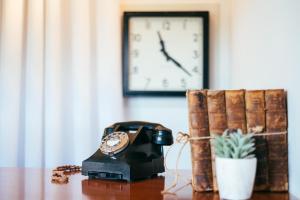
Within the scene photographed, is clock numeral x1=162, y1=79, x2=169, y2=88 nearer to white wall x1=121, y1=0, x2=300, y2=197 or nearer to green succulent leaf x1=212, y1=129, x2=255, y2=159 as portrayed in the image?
white wall x1=121, y1=0, x2=300, y2=197

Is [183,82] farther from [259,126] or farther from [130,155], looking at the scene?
[259,126]

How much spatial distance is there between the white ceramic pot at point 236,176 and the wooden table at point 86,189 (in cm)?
6

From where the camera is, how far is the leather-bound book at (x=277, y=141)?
0.83m

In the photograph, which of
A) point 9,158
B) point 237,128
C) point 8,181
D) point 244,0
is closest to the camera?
point 237,128

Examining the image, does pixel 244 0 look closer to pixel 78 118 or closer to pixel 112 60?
pixel 112 60

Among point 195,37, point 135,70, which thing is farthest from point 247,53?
point 135,70

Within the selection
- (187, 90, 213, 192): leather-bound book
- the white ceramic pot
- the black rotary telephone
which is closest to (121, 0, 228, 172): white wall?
the black rotary telephone

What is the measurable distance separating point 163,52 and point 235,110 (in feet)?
3.37

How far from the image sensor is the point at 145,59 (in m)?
1.82

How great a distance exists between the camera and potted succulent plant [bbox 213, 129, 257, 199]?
72cm

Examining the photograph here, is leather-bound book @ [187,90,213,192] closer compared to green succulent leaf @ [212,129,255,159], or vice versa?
green succulent leaf @ [212,129,255,159]

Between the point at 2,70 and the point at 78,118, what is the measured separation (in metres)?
0.42

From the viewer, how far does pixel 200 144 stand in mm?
838

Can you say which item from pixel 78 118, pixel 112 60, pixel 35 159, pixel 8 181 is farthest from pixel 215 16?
pixel 8 181
